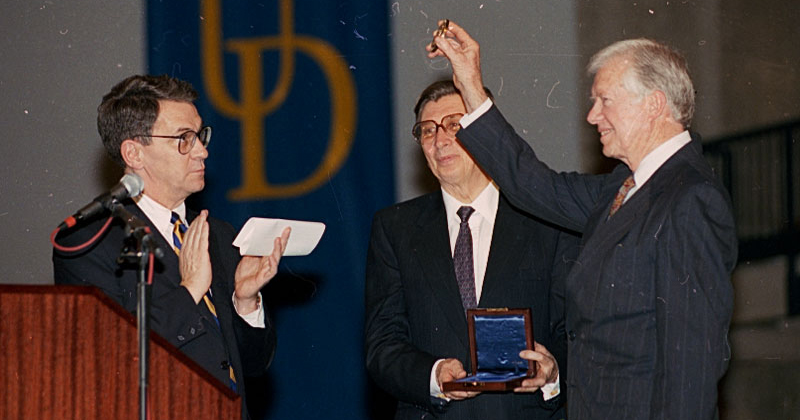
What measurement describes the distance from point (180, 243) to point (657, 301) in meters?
1.34

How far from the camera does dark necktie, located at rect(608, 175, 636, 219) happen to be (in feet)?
8.58

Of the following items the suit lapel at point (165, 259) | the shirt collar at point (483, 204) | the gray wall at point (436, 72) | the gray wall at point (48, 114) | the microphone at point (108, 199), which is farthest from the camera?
the gray wall at point (48, 114)

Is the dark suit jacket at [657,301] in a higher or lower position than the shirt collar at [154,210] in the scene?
lower

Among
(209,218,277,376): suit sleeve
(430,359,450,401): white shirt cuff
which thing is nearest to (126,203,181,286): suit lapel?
(209,218,277,376): suit sleeve

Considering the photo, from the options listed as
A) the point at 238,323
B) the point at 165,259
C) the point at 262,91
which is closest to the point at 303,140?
the point at 262,91

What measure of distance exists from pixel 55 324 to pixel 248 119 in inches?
103

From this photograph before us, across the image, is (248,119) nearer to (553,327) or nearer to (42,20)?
(42,20)

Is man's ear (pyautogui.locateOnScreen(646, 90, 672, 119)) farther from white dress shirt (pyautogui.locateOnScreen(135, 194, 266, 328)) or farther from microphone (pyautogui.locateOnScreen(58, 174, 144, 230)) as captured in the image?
white dress shirt (pyautogui.locateOnScreen(135, 194, 266, 328))

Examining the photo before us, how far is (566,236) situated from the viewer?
3.19 meters

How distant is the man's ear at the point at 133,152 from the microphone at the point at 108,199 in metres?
0.65

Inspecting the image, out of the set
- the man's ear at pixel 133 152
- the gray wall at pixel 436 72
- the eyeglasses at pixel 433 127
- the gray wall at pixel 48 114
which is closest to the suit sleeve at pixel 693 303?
the eyeglasses at pixel 433 127

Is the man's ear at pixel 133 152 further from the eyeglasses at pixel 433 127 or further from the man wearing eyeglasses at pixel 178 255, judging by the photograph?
the eyeglasses at pixel 433 127

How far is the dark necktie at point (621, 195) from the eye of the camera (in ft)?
8.58

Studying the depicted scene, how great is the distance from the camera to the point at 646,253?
243cm
